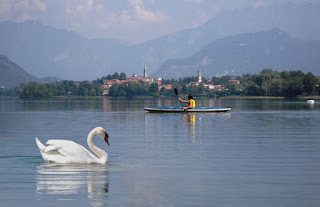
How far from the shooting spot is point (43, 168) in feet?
63.0

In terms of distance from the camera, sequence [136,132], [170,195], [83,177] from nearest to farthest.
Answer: [170,195]
[83,177]
[136,132]

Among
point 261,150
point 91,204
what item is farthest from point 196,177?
point 261,150


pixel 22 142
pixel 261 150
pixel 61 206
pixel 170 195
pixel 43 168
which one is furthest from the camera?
pixel 22 142

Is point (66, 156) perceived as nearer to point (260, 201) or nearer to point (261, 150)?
point (260, 201)

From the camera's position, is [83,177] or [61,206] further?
[83,177]

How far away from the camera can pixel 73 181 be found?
16469mm

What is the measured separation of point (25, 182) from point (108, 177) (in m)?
2.55

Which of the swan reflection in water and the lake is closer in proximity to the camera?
the lake

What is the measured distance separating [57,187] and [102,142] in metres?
14.3

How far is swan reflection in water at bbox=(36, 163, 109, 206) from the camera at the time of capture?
47.8ft

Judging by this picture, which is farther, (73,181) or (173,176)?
(173,176)

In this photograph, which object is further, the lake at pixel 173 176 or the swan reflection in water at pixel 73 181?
the swan reflection in water at pixel 73 181

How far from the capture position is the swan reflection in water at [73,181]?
573 inches

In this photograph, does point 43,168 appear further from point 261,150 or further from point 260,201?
point 261,150
